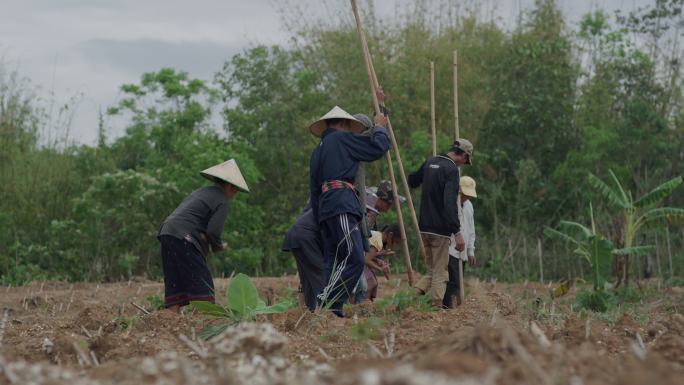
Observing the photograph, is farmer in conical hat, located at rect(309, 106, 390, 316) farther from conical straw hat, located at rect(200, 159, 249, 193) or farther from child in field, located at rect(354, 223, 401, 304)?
child in field, located at rect(354, 223, 401, 304)

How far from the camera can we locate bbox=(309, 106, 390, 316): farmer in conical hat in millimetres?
7293

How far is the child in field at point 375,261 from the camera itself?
8.50 m

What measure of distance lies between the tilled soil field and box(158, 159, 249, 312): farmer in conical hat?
65 cm

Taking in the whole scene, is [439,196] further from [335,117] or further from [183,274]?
[183,274]

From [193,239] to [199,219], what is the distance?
170 mm

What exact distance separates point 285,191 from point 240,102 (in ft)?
5.42

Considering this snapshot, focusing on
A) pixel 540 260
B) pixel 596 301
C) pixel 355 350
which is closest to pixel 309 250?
pixel 355 350

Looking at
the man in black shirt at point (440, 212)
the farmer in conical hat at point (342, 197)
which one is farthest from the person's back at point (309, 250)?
the man in black shirt at point (440, 212)

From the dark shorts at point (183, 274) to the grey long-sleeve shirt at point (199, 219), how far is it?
0.21 ft

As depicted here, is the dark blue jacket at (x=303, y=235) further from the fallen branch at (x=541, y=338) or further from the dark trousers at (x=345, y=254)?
the fallen branch at (x=541, y=338)

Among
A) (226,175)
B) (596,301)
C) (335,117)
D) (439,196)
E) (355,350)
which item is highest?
(335,117)

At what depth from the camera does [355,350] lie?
5.08 m

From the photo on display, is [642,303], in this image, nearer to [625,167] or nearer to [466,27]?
[625,167]

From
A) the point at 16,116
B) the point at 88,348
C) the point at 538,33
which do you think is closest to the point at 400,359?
the point at 88,348
